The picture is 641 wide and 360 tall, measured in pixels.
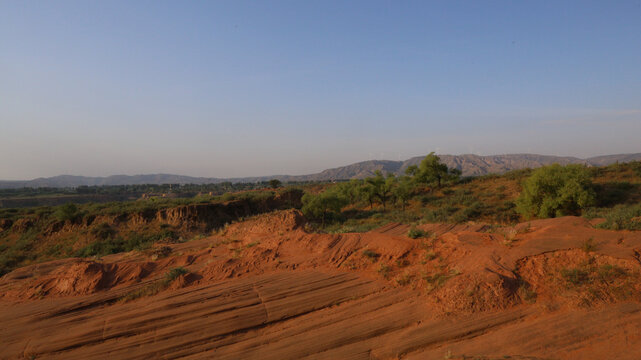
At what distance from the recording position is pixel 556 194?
20.1 metres

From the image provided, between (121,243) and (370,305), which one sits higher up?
(370,305)

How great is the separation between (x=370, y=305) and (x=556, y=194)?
21.5m

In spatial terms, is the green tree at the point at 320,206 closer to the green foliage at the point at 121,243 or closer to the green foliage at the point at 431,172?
the green foliage at the point at 121,243

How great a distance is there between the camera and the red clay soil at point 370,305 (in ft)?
16.6

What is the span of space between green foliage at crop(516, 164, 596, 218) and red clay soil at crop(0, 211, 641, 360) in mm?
14308

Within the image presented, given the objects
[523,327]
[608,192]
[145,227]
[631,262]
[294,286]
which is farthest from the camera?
[145,227]

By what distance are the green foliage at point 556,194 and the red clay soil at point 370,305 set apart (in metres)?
14.3

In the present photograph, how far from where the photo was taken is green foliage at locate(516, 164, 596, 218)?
19.2 m

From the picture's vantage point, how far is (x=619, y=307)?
202 inches

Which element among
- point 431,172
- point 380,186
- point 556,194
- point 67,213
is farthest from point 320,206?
point 67,213

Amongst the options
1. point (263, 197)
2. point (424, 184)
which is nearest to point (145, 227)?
point (263, 197)

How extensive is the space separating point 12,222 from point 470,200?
46295 mm

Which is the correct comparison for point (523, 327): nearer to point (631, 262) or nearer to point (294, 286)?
point (631, 262)

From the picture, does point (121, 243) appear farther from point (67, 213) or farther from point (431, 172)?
point (431, 172)
